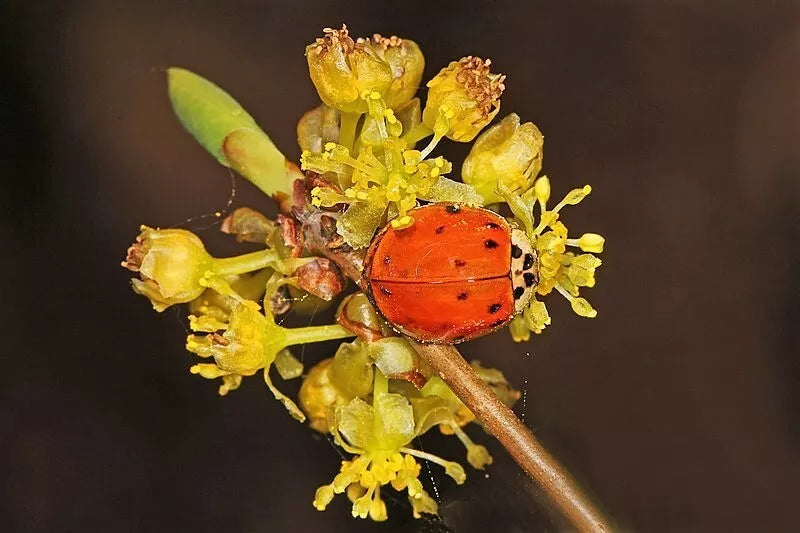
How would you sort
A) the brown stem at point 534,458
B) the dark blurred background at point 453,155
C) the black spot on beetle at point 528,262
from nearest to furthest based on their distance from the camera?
the brown stem at point 534,458
the black spot on beetle at point 528,262
the dark blurred background at point 453,155

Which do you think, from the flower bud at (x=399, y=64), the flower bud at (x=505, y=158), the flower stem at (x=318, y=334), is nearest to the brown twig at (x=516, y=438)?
the flower stem at (x=318, y=334)

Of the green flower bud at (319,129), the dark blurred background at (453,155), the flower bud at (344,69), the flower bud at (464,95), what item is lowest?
the dark blurred background at (453,155)

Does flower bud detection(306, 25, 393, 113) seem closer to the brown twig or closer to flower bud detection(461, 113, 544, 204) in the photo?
flower bud detection(461, 113, 544, 204)

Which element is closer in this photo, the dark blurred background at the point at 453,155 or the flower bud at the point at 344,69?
the flower bud at the point at 344,69

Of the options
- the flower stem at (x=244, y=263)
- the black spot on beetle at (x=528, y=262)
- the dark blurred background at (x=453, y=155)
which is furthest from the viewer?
the dark blurred background at (x=453, y=155)

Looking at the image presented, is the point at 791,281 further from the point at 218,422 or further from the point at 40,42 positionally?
the point at 40,42

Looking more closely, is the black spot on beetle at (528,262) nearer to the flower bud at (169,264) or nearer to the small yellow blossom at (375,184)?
the small yellow blossom at (375,184)

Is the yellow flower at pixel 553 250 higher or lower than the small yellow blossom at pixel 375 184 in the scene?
lower
